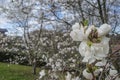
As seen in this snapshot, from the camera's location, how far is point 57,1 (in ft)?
32.8

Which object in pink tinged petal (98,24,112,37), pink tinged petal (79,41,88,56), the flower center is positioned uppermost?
pink tinged petal (98,24,112,37)

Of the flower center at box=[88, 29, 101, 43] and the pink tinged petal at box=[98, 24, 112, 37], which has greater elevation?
the pink tinged petal at box=[98, 24, 112, 37]

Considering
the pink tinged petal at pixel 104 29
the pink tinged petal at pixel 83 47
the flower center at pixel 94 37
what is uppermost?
the pink tinged petal at pixel 104 29

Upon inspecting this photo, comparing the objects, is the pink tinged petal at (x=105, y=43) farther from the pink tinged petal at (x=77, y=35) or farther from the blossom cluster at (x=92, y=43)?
the pink tinged petal at (x=77, y=35)

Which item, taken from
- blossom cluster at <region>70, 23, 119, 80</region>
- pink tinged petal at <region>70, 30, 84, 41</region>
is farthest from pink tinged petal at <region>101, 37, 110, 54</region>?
pink tinged petal at <region>70, 30, 84, 41</region>

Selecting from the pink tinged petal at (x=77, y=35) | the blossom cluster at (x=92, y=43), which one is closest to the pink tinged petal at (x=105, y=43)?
the blossom cluster at (x=92, y=43)

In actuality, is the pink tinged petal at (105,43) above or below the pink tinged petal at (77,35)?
below

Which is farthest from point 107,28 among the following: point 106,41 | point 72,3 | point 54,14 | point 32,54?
point 32,54

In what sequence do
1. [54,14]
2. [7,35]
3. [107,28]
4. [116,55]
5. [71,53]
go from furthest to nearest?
[7,35] → [71,53] → [54,14] → [116,55] → [107,28]

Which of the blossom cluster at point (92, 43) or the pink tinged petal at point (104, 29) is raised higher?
the pink tinged petal at point (104, 29)

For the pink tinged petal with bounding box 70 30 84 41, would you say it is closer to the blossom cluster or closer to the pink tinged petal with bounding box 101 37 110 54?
the blossom cluster

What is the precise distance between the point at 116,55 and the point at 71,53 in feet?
38.2

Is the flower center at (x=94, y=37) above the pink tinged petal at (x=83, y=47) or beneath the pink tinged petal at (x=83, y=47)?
above

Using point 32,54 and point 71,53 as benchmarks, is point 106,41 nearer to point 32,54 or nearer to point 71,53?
point 71,53
